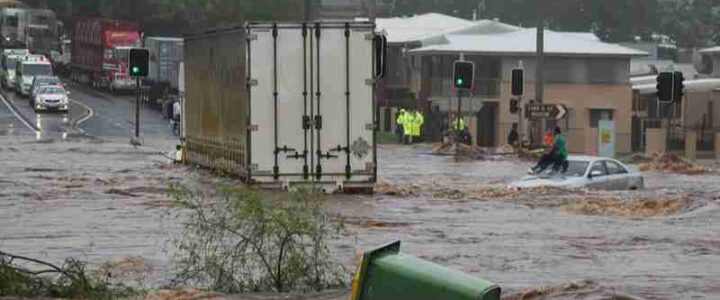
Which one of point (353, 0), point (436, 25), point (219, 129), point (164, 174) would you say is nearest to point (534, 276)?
point (219, 129)

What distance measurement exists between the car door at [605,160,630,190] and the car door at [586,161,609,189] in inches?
3.3

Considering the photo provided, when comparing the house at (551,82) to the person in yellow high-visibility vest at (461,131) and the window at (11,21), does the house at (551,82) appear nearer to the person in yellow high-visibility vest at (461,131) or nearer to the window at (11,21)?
the person in yellow high-visibility vest at (461,131)

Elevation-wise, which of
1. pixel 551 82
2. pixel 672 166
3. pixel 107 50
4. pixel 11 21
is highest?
pixel 11 21

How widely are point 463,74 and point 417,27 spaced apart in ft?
191

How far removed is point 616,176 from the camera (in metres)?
35.8

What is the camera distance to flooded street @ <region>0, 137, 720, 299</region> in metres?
18.6

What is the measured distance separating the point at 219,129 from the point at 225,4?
7064 cm

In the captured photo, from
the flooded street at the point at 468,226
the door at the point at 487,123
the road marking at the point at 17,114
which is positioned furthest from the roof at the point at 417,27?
the flooded street at the point at 468,226

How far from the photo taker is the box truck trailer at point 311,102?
98.4 feet

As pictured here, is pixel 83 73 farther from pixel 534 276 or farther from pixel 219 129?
pixel 534 276

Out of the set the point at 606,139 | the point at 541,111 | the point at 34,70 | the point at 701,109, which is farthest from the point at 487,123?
the point at 541,111

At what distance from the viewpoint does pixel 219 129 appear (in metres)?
35.1

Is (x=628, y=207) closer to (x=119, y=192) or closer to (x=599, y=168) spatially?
(x=599, y=168)

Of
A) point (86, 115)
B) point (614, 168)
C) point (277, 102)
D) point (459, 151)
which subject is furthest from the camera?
point (86, 115)
